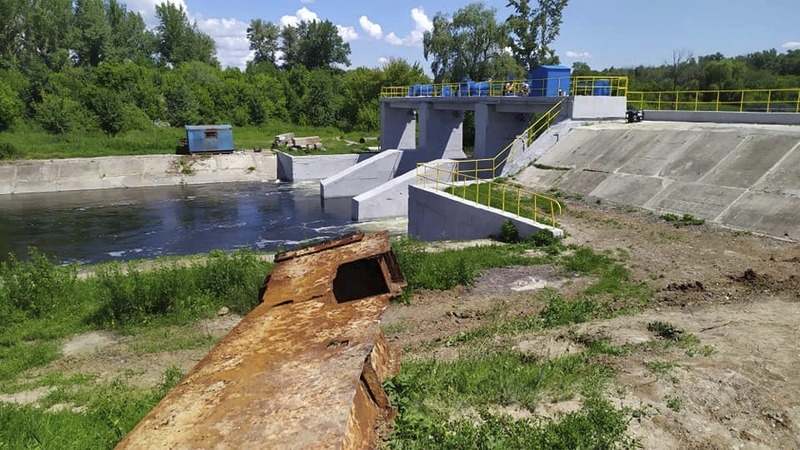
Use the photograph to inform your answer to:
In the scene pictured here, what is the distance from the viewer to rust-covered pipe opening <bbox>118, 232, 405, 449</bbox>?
2.90m

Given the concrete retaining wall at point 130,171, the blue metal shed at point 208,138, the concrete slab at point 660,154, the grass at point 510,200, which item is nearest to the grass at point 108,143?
the concrete retaining wall at point 130,171

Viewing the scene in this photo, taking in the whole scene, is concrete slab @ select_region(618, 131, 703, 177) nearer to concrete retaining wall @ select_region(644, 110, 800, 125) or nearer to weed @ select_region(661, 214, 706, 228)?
concrete retaining wall @ select_region(644, 110, 800, 125)

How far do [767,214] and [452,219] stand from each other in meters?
8.63

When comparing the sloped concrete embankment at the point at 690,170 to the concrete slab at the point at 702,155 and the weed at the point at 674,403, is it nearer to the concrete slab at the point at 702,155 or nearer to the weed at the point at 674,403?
the concrete slab at the point at 702,155

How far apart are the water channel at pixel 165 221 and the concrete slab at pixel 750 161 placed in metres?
13.2

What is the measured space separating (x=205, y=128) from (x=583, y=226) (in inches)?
1317

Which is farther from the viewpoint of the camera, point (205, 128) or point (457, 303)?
point (205, 128)

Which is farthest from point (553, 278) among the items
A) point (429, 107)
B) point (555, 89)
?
point (429, 107)

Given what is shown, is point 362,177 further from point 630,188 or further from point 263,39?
point 263,39

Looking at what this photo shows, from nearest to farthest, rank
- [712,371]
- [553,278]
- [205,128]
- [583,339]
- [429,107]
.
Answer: [712,371] → [583,339] → [553,278] → [429,107] → [205,128]

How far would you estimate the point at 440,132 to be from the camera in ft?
119

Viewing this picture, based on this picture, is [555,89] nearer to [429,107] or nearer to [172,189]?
[429,107]

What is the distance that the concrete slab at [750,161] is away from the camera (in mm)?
16172

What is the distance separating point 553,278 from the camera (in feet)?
37.6
